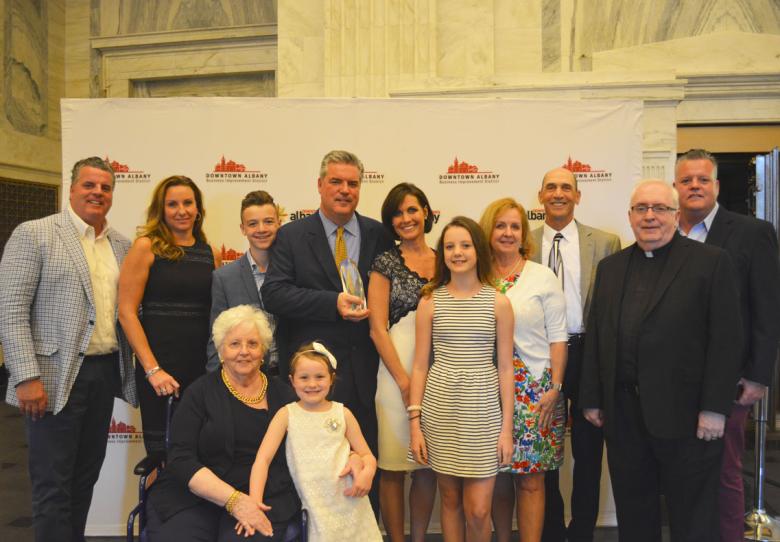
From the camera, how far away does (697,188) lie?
9.49ft

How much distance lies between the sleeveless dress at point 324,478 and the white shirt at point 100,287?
0.97 m

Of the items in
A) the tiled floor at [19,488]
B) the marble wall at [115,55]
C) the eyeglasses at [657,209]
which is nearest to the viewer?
the eyeglasses at [657,209]

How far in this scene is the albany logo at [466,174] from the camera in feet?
12.3

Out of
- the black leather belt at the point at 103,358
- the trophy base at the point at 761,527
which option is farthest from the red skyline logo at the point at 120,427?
the trophy base at the point at 761,527

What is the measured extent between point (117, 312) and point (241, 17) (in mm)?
5293

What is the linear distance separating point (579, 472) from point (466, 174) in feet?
5.84

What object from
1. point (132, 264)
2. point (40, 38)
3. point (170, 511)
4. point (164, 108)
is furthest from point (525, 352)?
point (40, 38)

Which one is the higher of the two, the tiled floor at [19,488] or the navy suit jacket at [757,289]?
the navy suit jacket at [757,289]

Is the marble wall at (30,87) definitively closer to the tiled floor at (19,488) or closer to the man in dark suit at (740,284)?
the tiled floor at (19,488)

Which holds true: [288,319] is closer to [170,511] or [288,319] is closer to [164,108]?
[170,511]

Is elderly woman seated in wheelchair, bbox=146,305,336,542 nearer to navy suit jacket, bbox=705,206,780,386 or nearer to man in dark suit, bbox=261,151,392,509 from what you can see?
man in dark suit, bbox=261,151,392,509

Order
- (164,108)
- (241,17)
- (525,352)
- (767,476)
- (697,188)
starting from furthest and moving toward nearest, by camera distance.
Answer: (241,17), (767,476), (164,108), (697,188), (525,352)

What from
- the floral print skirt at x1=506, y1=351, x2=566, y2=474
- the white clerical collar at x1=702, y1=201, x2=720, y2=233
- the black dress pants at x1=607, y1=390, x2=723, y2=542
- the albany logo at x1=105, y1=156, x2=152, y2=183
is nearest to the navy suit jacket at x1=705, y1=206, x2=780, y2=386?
the white clerical collar at x1=702, y1=201, x2=720, y2=233

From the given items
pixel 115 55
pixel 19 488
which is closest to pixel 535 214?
pixel 19 488
